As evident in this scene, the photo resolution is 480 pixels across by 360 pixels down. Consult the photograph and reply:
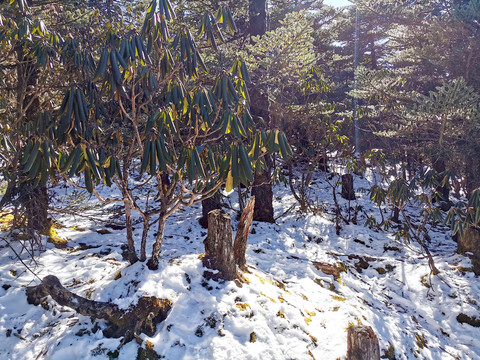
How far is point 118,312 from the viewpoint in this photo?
3.08 m

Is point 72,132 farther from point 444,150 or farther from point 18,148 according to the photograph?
point 444,150

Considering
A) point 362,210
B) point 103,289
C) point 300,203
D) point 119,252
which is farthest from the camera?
point 362,210

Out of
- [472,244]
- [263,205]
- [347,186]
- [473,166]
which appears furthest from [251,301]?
[347,186]

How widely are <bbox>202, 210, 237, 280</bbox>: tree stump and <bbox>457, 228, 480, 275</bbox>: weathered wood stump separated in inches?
196

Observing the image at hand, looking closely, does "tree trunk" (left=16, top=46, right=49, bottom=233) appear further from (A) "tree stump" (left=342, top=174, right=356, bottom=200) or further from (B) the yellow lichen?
(A) "tree stump" (left=342, top=174, right=356, bottom=200)

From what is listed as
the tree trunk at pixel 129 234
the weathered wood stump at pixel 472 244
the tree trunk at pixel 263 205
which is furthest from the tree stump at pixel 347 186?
the tree trunk at pixel 129 234

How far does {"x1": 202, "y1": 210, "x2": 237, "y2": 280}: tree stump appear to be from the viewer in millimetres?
3779

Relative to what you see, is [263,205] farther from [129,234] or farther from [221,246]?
[129,234]

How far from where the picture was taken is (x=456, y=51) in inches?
286

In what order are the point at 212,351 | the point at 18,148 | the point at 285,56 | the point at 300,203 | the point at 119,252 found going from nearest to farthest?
1. the point at 212,351
2. the point at 18,148
3. the point at 119,252
4. the point at 285,56
5. the point at 300,203

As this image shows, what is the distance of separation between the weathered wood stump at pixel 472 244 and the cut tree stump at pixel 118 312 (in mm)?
5888

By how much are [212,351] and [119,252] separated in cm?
277

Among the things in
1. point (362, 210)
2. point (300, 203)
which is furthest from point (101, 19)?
point (362, 210)

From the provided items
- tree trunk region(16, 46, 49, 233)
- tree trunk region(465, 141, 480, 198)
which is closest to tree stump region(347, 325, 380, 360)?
tree trunk region(16, 46, 49, 233)
